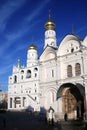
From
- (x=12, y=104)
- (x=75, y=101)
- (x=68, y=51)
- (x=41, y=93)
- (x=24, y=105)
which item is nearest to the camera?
(x=75, y=101)

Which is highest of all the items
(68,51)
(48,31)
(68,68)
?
(48,31)

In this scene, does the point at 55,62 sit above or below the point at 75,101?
above

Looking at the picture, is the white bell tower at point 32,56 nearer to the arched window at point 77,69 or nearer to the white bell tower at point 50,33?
the white bell tower at point 50,33

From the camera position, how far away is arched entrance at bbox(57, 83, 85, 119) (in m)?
30.1

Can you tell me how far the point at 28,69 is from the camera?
50.1m

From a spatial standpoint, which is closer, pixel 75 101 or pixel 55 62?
pixel 75 101

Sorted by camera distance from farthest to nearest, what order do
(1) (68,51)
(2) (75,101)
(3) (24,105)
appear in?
(3) (24,105) < (1) (68,51) < (2) (75,101)

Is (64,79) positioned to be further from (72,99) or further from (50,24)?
(50,24)

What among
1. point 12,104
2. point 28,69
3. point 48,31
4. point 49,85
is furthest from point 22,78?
point 49,85

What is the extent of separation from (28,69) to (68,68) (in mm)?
18311

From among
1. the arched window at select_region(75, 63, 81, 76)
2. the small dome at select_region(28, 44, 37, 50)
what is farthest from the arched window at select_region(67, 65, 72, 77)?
the small dome at select_region(28, 44, 37, 50)

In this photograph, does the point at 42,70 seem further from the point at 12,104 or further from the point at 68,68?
the point at 12,104

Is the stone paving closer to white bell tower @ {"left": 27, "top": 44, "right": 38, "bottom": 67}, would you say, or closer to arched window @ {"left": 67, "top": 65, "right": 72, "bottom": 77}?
arched window @ {"left": 67, "top": 65, "right": 72, "bottom": 77}

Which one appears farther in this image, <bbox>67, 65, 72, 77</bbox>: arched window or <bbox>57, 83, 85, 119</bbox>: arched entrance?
<bbox>67, 65, 72, 77</bbox>: arched window
